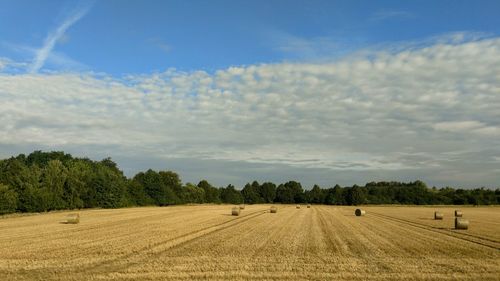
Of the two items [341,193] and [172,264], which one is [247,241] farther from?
[341,193]

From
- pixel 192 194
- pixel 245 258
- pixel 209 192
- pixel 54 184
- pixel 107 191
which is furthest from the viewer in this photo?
pixel 209 192

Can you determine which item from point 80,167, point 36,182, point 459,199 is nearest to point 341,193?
point 459,199

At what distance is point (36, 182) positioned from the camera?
81375 mm

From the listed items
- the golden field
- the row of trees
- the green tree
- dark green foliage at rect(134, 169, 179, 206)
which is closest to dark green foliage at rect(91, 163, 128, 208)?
the row of trees

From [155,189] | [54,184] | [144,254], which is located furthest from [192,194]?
[144,254]

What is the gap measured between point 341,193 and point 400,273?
174 metres

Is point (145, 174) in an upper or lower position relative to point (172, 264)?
upper

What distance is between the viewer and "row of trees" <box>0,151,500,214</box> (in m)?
75.7

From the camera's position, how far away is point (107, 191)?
338 feet

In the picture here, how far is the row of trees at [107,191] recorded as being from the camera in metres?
75.7

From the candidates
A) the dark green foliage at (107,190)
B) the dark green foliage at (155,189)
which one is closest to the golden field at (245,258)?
the dark green foliage at (107,190)

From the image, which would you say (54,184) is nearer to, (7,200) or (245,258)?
(7,200)

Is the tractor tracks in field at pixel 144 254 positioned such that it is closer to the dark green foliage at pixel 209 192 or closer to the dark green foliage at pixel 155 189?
the dark green foliage at pixel 155 189

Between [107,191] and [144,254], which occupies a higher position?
[107,191]
